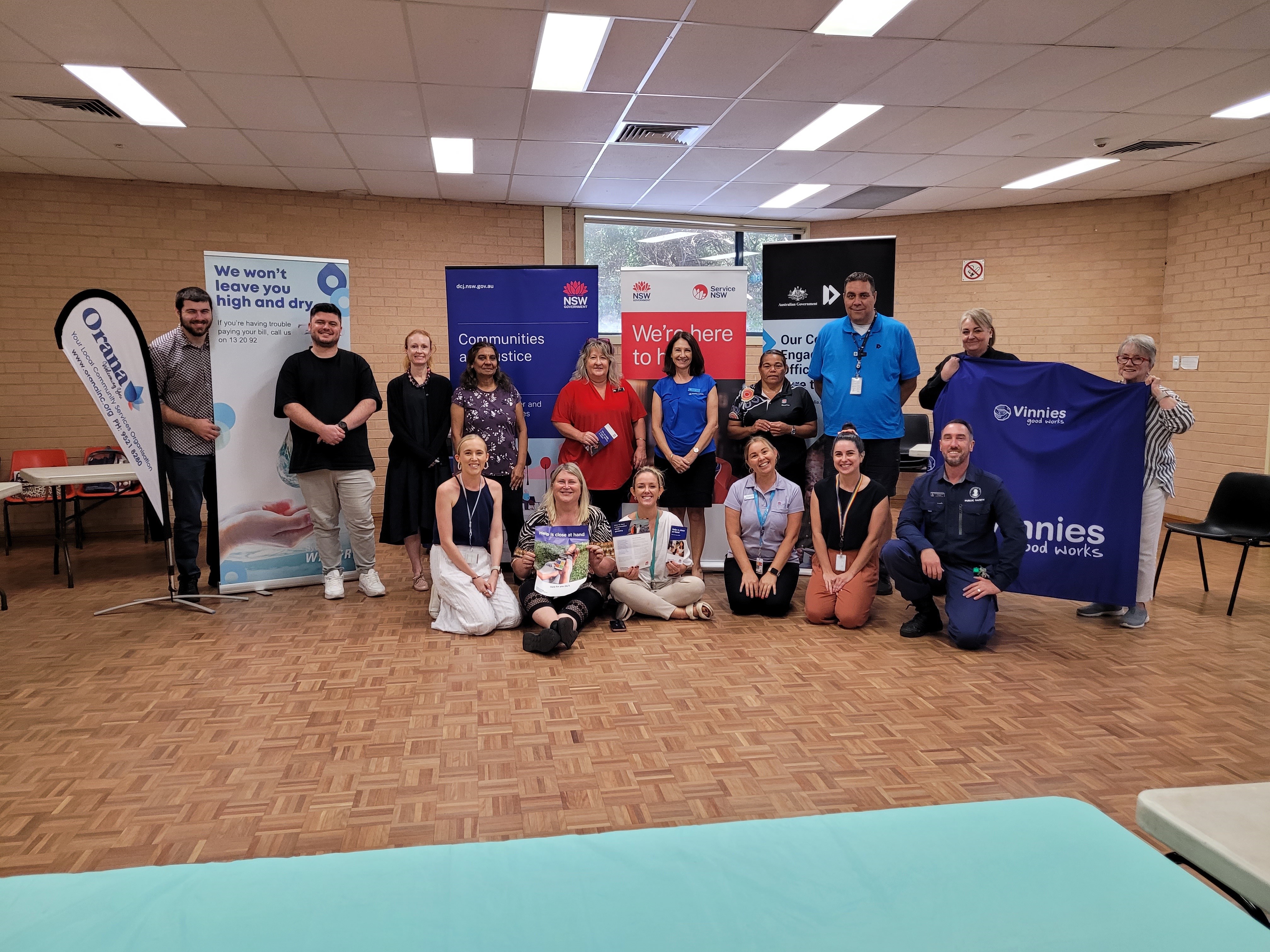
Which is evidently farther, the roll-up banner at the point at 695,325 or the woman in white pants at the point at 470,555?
the roll-up banner at the point at 695,325

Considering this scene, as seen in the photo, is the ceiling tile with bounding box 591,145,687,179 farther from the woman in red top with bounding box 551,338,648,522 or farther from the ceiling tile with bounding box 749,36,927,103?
the woman in red top with bounding box 551,338,648,522

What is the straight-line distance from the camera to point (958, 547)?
4.15 m

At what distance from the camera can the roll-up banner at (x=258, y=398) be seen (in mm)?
4812

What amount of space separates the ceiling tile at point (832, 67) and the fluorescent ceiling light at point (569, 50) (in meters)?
1.16

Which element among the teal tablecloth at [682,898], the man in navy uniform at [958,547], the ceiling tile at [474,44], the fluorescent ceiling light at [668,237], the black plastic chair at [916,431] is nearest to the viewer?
the teal tablecloth at [682,898]

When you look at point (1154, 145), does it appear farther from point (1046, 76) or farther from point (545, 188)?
point (545, 188)

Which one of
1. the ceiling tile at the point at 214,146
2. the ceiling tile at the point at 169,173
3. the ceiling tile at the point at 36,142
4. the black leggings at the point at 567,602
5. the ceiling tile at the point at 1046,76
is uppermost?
the ceiling tile at the point at 1046,76

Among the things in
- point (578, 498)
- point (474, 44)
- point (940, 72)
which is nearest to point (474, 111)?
point (474, 44)

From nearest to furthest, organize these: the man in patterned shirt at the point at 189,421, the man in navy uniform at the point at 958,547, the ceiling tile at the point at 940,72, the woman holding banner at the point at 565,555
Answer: the man in navy uniform at the point at 958,547 → the woman holding banner at the point at 565,555 → the ceiling tile at the point at 940,72 → the man in patterned shirt at the point at 189,421

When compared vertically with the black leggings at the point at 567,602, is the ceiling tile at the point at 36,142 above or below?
above

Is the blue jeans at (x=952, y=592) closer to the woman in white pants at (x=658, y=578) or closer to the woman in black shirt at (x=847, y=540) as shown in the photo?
the woman in black shirt at (x=847, y=540)

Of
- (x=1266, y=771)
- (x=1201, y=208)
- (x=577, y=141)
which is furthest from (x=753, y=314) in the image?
(x=1266, y=771)

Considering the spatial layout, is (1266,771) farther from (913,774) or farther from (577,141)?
(577,141)

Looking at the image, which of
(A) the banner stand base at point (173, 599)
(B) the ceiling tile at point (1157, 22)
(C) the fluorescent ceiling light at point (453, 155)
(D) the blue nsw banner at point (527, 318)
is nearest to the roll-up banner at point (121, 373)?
(A) the banner stand base at point (173, 599)
